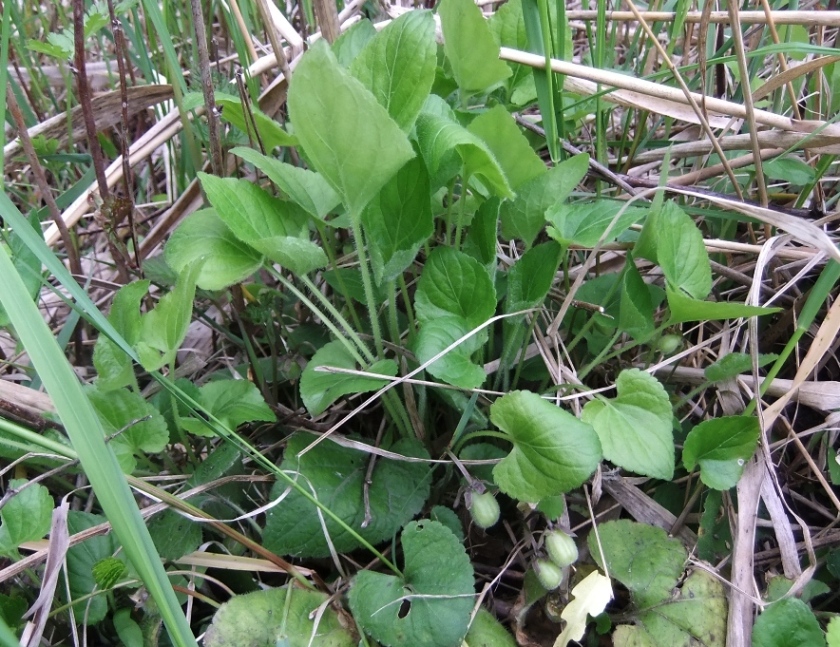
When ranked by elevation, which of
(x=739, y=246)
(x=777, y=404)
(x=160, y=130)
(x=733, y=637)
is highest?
(x=160, y=130)

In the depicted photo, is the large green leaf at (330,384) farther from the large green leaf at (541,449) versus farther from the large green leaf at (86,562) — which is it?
the large green leaf at (86,562)

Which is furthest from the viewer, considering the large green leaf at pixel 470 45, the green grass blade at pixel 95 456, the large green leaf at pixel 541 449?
the large green leaf at pixel 470 45

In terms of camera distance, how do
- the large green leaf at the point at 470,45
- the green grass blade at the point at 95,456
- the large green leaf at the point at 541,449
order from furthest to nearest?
the large green leaf at the point at 470,45, the large green leaf at the point at 541,449, the green grass blade at the point at 95,456

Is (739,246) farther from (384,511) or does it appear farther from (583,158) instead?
(384,511)

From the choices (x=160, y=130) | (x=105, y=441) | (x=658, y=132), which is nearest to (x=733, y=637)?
(x=105, y=441)

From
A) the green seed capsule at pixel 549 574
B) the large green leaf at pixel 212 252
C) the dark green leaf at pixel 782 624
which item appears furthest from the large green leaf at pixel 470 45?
the dark green leaf at pixel 782 624

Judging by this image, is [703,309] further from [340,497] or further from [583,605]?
[340,497]

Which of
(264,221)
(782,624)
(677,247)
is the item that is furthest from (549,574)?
(264,221)
